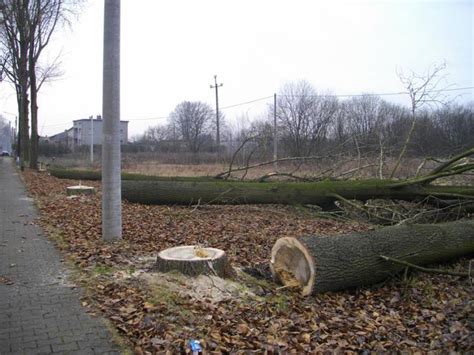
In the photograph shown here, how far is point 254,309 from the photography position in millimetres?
4559

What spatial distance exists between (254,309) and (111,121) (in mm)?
3655

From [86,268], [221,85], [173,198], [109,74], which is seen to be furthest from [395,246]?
[221,85]

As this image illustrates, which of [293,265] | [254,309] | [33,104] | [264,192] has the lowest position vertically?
[254,309]

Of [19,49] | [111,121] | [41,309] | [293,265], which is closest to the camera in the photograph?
[41,309]

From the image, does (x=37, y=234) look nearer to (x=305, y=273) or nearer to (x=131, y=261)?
(x=131, y=261)

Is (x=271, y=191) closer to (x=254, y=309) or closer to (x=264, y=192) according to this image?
(x=264, y=192)

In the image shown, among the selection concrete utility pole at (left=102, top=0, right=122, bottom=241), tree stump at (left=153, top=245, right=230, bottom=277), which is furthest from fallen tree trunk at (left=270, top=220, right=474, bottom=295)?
concrete utility pole at (left=102, top=0, right=122, bottom=241)

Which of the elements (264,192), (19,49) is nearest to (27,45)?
(19,49)

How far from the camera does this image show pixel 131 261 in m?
5.88

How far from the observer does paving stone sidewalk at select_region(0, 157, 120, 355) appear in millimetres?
3520

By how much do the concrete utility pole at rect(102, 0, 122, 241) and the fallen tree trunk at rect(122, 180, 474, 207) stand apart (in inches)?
169

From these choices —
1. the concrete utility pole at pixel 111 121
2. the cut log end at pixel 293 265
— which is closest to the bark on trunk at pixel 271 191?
the concrete utility pole at pixel 111 121

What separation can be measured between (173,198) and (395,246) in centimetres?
651

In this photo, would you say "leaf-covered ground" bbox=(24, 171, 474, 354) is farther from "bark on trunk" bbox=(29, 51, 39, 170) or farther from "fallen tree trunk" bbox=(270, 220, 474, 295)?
"bark on trunk" bbox=(29, 51, 39, 170)
